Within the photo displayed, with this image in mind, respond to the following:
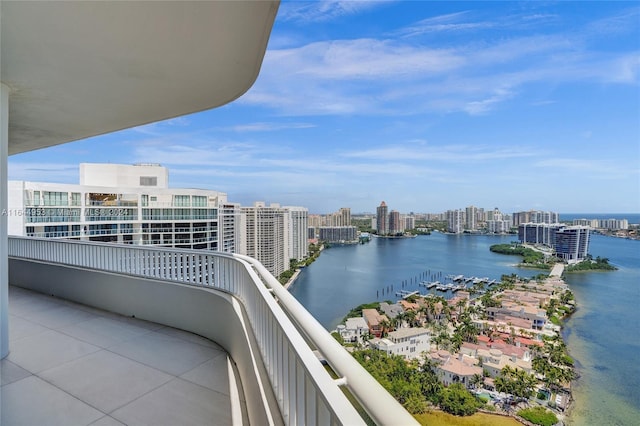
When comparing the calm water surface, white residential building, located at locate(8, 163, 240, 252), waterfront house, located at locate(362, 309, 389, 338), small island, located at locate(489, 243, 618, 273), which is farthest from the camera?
small island, located at locate(489, 243, 618, 273)

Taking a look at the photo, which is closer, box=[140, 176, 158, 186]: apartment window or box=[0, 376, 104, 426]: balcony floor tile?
box=[0, 376, 104, 426]: balcony floor tile

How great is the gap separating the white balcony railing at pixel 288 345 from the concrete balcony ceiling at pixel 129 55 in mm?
1520

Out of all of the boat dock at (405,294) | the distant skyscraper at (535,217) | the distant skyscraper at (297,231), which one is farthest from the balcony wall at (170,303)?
the distant skyscraper at (535,217)

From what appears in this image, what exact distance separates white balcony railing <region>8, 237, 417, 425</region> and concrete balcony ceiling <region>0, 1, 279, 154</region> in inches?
59.8

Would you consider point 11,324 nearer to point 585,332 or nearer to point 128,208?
point 128,208

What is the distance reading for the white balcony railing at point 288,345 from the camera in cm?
57

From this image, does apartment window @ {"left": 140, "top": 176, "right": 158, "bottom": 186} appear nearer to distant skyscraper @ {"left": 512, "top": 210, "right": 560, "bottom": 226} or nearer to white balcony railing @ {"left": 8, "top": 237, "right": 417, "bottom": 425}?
white balcony railing @ {"left": 8, "top": 237, "right": 417, "bottom": 425}

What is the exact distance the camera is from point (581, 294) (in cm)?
1697

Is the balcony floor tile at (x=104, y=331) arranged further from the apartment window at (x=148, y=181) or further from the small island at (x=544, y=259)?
the small island at (x=544, y=259)

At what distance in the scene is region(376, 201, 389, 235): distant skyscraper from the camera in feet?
139

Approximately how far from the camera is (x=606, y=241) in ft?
73.0

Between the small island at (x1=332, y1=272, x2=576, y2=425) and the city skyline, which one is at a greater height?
the city skyline

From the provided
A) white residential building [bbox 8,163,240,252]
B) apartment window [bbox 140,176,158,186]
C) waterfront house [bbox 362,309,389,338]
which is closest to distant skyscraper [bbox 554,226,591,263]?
waterfront house [bbox 362,309,389,338]

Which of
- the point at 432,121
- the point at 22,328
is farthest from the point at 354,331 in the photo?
the point at 432,121
